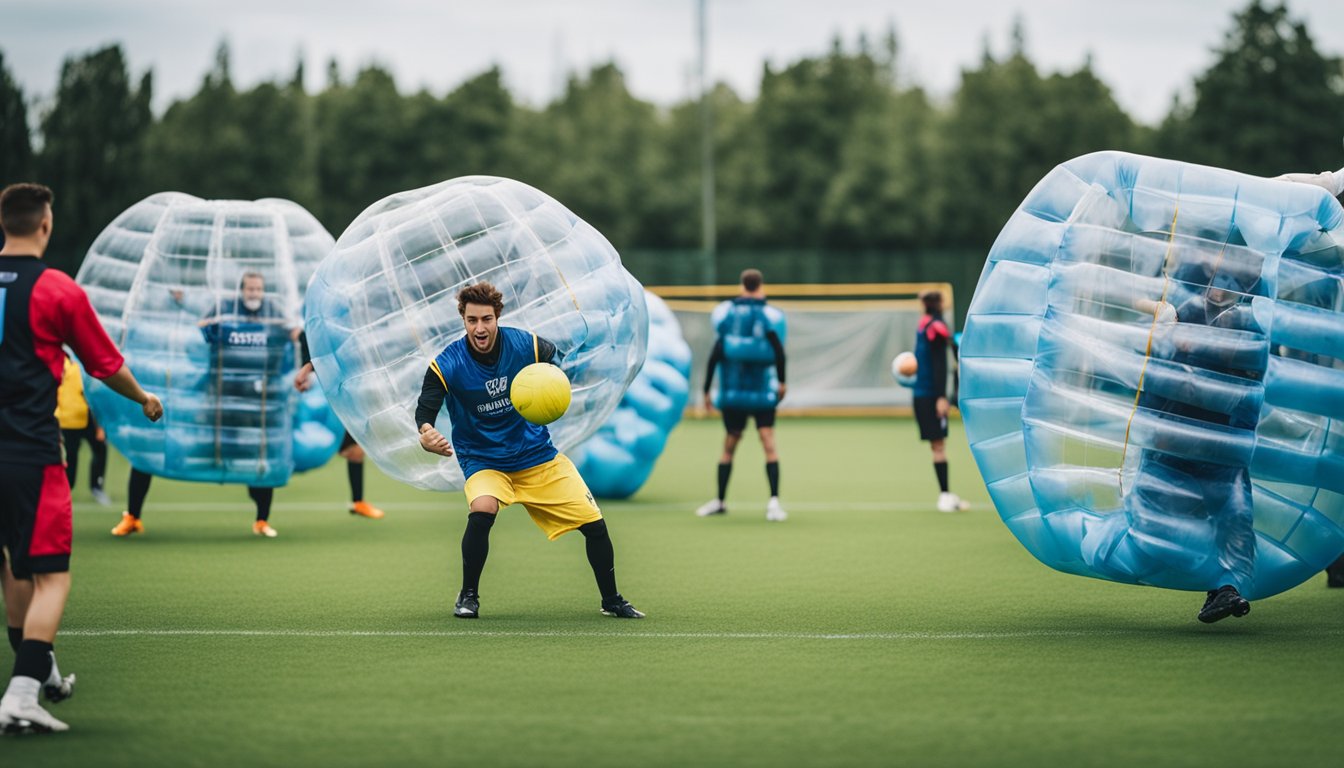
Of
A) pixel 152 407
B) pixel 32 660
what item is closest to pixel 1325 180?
pixel 152 407

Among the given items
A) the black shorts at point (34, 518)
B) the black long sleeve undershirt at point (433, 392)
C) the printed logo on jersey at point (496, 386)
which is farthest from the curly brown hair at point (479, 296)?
the black shorts at point (34, 518)

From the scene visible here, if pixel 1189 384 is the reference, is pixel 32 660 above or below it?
below

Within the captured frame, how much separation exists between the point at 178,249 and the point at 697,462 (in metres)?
8.98

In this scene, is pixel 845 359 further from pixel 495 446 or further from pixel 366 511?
pixel 495 446

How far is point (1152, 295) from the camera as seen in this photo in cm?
761

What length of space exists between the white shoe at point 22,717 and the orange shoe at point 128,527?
6603 mm

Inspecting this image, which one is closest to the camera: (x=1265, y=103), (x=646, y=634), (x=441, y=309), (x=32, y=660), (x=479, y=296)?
(x=32, y=660)

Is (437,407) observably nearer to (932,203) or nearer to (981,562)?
(981,562)

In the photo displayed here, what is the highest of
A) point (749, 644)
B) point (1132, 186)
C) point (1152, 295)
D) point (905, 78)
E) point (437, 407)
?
point (905, 78)

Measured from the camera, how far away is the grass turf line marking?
769 cm

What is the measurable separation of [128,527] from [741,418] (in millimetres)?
5276

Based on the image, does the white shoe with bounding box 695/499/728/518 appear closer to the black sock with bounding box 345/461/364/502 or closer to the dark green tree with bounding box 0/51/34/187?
the black sock with bounding box 345/461/364/502

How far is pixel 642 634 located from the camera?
7777 millimetres

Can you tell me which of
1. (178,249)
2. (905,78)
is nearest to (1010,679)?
(178,249)
